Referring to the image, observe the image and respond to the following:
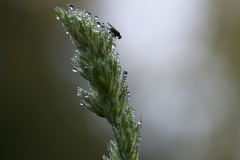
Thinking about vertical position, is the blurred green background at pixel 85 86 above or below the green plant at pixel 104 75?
above

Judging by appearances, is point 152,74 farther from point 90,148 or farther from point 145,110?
point 90,148

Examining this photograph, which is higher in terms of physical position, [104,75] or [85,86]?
[85,86]

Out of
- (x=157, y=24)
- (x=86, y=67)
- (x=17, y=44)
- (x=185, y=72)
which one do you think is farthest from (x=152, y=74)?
(x=86, y=67)

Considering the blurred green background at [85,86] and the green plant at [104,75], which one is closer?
Result: the green plant at [104,75]

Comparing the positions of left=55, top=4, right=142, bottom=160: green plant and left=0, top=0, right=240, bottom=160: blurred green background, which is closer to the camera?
left=55, top=4, right=142, bottom=160: green plant

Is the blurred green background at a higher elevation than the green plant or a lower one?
higher
